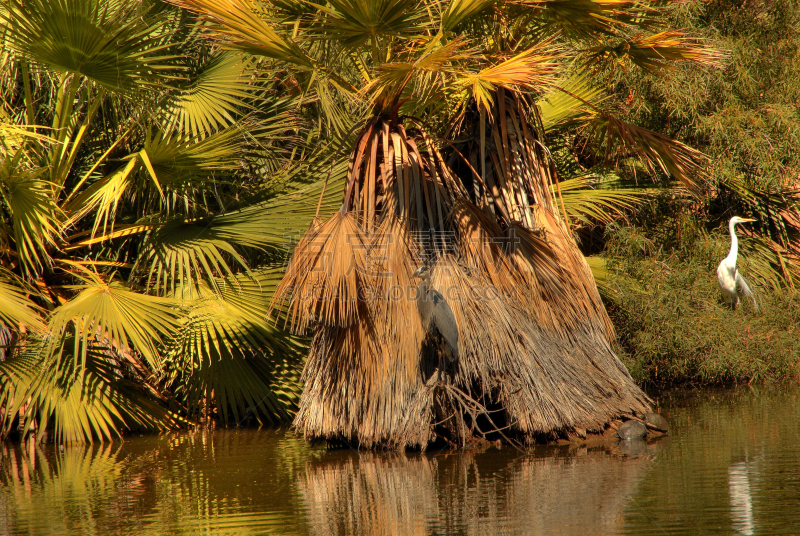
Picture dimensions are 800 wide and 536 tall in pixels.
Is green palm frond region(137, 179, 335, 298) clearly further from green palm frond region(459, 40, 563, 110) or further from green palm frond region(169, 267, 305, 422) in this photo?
green palm frond region(459, 40, 563, 110)

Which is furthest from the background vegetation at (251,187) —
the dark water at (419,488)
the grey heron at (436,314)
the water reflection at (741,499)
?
the water reflection at (741,499)

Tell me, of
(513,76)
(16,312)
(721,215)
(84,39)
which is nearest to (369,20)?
(513,76)

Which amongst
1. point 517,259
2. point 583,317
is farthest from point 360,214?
point 583,317

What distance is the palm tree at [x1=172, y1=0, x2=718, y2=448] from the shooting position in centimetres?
609

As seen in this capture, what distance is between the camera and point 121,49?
21.5 ft

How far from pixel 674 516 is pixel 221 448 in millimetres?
4240

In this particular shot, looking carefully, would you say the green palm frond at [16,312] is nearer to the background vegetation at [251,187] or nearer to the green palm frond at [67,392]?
the background vegetation at [251,187]

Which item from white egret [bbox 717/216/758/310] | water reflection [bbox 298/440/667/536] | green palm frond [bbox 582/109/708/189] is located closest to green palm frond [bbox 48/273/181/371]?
water reflection [bbox 298/440/667/536]

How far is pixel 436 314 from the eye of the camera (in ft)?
19.4

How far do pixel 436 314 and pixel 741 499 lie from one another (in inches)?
95.4

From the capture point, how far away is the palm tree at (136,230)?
21.9ft

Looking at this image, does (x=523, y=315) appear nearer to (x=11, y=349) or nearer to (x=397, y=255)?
(x=397, y=255)

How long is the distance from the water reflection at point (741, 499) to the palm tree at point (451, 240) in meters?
1.39

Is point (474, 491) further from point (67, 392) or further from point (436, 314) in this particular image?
point (67, 392)
